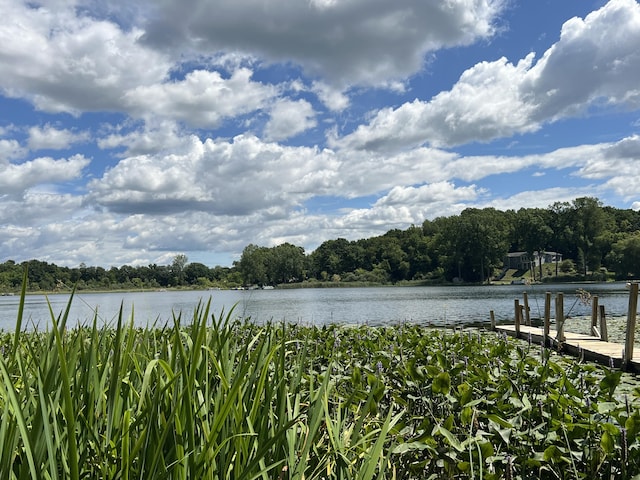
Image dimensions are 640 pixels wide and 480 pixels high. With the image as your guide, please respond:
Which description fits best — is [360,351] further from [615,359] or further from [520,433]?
[615,359]

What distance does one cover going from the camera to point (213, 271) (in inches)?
3807

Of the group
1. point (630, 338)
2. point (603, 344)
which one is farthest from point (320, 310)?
point (630, 338)

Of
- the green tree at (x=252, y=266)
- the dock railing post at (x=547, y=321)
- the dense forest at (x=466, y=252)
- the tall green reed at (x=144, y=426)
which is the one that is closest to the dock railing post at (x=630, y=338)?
the dock railing post at (x=547, y=321)

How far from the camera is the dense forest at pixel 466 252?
91.4 metres

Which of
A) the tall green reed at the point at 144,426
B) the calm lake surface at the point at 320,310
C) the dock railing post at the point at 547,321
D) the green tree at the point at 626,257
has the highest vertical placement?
the green tree at the point at 626,257

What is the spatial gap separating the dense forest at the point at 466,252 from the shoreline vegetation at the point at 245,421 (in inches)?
2480

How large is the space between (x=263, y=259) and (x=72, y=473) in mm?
106135

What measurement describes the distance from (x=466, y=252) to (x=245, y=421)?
10302 centimetres

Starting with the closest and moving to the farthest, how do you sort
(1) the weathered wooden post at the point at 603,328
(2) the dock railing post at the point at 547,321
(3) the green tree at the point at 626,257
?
1. (2) the dock railing post at the point at 547,321
2. (1) the weathered wooden post at the point at 603,328
3. (3) the green tree at the point at 626,257

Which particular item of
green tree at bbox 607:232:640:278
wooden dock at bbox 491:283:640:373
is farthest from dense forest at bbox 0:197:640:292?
wooden dock at bbox 491:283:640:373

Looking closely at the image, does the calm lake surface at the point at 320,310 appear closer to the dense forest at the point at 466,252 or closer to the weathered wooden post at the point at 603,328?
the weathered wooden post at the point at 603,328

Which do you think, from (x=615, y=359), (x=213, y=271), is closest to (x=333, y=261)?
(x=213, y=271)

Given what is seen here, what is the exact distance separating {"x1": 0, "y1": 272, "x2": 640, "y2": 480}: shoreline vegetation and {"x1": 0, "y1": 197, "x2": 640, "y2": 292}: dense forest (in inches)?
2480

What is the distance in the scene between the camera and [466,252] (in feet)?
331
